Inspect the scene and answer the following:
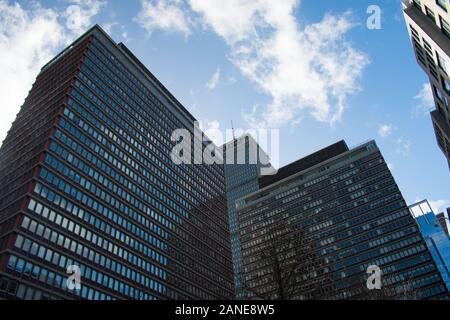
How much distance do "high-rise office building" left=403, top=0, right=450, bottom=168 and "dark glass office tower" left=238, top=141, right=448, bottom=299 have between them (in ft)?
171

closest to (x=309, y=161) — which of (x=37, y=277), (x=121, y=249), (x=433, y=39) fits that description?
(x=121, y=249)

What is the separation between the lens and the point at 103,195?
80375mm

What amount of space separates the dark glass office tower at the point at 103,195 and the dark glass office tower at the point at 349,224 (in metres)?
19.5

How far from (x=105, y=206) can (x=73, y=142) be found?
619 inches

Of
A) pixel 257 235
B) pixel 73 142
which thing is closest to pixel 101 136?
pixel 73 142

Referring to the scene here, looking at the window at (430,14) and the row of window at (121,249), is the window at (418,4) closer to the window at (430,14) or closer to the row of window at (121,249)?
the window at (430,14)

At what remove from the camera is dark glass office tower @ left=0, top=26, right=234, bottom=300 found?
6356 centimetres

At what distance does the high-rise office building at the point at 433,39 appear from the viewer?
38.3 meters

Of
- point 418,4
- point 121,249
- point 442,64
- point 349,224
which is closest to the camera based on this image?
point 442,64

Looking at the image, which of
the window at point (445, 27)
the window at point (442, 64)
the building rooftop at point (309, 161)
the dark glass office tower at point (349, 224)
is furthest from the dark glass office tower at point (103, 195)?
the window at point (445, 27)

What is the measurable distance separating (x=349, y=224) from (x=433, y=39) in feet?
327

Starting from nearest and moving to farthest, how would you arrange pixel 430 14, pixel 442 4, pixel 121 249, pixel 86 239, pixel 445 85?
1. pixel 442 4
2. pixel 430 14
3. pixel 445 85
4. pixel 86 239
5. pixel 121 249

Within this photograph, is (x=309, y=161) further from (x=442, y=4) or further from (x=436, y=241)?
(x=442, y=4)

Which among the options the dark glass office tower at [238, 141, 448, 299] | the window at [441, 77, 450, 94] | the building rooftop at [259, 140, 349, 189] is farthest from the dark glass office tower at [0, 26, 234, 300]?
the window at [441, 77, 450, 94]
